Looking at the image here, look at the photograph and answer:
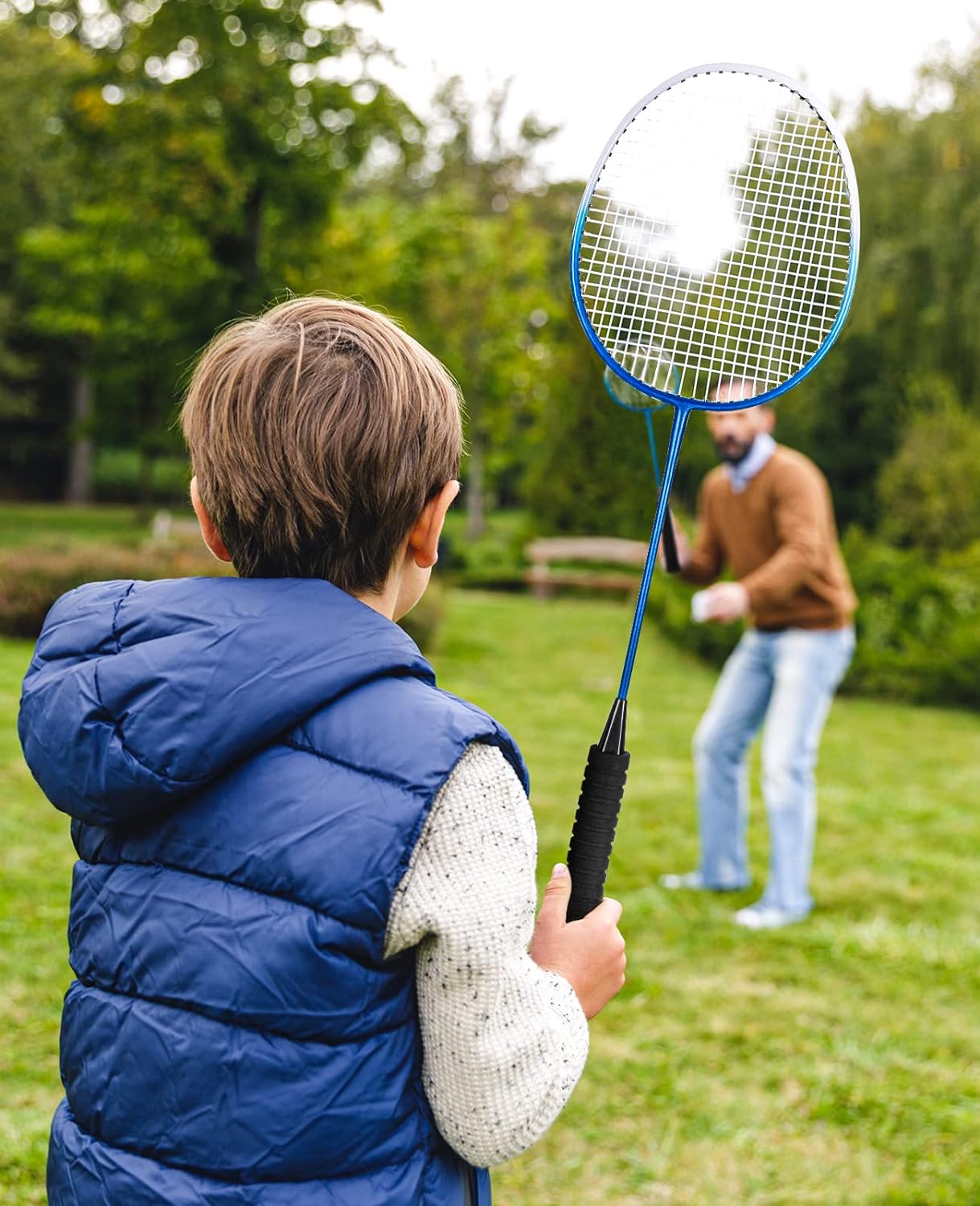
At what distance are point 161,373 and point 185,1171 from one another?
21467mm

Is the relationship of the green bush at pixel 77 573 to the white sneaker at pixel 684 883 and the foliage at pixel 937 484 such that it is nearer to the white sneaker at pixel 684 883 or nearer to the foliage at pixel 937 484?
the white sneaker at pixel 684 883

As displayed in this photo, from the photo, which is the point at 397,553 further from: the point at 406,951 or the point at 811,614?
the point at 811,614

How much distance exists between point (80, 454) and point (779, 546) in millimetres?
31268

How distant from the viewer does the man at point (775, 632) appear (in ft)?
17.0

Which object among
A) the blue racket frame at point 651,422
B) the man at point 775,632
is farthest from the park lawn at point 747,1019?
the blue racket frame at point 651,422

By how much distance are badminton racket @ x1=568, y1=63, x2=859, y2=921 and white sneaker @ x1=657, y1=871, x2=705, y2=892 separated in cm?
380

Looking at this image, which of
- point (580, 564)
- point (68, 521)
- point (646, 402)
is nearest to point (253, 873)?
point (646, 402)

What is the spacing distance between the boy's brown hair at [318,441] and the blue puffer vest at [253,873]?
0.08 meters

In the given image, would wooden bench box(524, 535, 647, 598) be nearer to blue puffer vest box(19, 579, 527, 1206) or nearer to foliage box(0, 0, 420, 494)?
foliage box(0, 0, 420, 494)

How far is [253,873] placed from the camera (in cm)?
135

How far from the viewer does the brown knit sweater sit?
510 cm

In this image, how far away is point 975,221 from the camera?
1712 cm

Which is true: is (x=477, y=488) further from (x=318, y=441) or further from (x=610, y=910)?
(x=318, y=441)

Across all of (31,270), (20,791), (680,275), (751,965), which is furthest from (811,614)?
(31,270)
